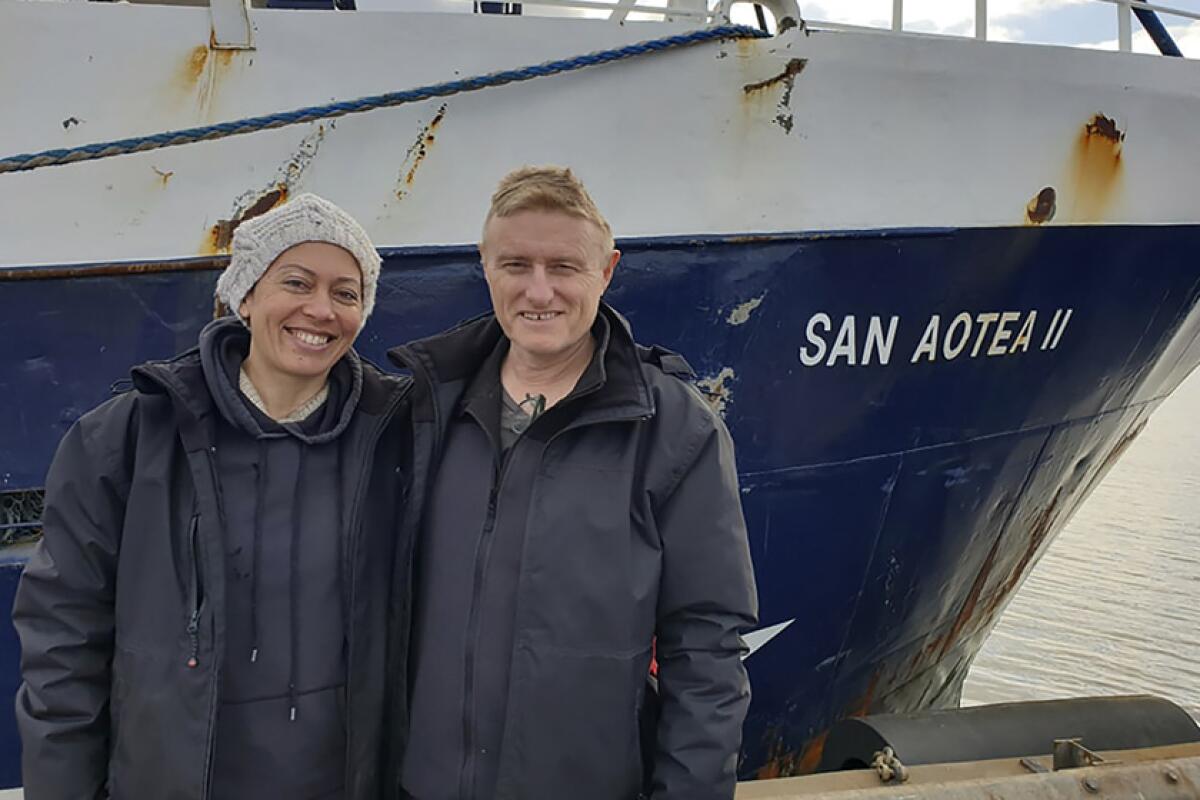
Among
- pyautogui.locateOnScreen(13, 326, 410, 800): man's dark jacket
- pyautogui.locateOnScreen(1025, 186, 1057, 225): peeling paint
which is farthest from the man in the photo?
pyautogui.locateOnScreen(1025, 186, 1057, 225): peeling paint

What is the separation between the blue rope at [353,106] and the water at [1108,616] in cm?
603

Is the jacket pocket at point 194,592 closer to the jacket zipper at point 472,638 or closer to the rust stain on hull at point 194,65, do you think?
the jacket zipper at point 472,638

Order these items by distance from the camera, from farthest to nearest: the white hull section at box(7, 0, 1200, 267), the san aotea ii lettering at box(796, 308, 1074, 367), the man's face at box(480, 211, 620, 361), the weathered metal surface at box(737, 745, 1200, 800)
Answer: the san aotea ii lettering at box(796, 308, 1074, 367) → the weathered metal surface at box(737, 745, 1200, 800) → the white hull section at box(7, 0, 1200, 267) → the man's face at box(480, 211, 620, 361)

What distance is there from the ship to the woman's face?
2.89 feet

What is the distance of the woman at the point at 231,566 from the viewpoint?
5.18 ft

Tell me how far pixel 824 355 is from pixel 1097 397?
1.58 m

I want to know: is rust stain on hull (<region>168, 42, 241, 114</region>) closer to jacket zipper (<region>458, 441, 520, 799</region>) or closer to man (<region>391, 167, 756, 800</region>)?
man (<region>391, 167, 756, 800</region>)

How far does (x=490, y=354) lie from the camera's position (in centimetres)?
182

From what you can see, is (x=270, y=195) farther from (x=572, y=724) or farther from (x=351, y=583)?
(x=572, y=724)

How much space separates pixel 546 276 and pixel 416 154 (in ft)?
3.89

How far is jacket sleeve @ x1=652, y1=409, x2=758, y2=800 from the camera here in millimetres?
1621

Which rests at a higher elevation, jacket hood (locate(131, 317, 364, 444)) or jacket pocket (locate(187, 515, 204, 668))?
jacket hood (locate(131, 317, 364, 444))

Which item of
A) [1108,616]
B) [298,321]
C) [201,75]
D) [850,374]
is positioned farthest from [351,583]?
[1108,616]

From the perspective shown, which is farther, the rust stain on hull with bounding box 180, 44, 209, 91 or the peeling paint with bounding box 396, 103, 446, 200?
the peeling paint with bounding box 396, 103, 446, 200
